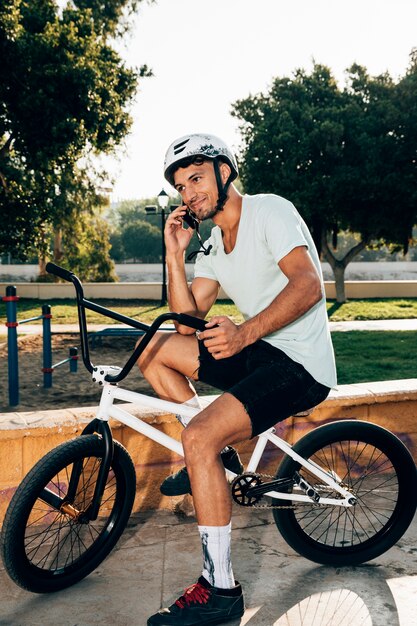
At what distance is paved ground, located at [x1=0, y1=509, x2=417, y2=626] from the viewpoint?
2545 mm

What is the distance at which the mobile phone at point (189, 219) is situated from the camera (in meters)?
3.04

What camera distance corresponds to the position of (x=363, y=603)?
2656 millimetres

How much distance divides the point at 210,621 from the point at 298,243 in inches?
58.6

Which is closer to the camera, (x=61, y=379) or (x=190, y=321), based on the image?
(x=190, y=321)

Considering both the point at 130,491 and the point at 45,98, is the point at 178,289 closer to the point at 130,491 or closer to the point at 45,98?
the point at 130,491

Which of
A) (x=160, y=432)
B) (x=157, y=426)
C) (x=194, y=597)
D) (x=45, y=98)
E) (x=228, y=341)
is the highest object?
(x=45, y=98)

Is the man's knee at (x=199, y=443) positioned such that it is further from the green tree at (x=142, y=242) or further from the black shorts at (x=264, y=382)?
the green tree at (x=142, y=242)

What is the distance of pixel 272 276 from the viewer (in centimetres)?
286

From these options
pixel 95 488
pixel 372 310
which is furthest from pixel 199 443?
pixel 372 310

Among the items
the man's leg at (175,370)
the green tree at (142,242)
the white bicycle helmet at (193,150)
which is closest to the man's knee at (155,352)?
the man's leg at (175,370)

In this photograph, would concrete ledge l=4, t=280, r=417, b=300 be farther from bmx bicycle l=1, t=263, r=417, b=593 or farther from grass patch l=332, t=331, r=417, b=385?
bmx bicycle l=1, t=263, r=417, b=593

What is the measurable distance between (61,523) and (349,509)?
144cm

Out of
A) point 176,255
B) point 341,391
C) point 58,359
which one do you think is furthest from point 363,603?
point 58,359

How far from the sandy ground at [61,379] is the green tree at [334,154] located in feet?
46.5
